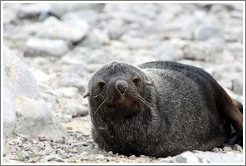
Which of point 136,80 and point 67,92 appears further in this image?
point 67,92

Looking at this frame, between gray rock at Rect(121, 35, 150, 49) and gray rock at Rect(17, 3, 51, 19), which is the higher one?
gray rock at Rect(121, 35, 150, 49)

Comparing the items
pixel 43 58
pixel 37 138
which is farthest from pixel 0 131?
pixel 43 58

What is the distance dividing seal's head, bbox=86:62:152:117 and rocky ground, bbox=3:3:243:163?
0.54 metres

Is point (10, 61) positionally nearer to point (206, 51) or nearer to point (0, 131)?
point (0, 131)

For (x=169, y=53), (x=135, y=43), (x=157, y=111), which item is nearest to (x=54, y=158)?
(x=157, y=111)

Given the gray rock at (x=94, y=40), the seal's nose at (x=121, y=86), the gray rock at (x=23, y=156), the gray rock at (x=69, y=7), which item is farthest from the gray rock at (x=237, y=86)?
the gray rock at (x=69, y=7)

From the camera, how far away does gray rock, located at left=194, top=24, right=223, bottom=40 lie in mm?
16188

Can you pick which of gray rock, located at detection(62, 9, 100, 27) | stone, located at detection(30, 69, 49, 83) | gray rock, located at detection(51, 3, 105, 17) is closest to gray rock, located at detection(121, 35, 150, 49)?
gray rock, located at detection(62, 9, 100, 27)

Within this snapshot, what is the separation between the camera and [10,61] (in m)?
6.60

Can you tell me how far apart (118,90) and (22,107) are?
167 centimetres

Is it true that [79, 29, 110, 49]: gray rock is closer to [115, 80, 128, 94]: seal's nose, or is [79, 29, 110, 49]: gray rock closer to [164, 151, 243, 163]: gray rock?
[115, 80, 128, 94]: seal's nose

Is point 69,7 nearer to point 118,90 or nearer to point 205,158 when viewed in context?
point 118,90

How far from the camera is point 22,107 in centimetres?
633

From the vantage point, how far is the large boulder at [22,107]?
6078 mm
